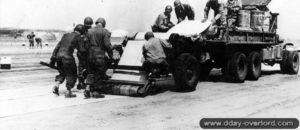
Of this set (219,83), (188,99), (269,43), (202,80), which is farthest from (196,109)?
(269,43)

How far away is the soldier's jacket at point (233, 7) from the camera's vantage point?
13086 millimetres

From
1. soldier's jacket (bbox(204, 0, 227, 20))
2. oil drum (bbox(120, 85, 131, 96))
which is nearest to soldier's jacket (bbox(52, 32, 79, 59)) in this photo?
oil drum (bbox(120, 85, 131, 96))

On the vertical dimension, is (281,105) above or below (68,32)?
below

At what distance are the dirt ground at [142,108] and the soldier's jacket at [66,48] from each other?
949mm

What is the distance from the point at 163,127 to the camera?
6488 mm

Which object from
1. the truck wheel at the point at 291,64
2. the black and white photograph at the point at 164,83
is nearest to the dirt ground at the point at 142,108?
the black and white photograph at the point at 164,83

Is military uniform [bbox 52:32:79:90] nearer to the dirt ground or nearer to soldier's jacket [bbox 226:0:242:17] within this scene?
the dirt ground

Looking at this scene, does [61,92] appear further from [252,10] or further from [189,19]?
[252,10]

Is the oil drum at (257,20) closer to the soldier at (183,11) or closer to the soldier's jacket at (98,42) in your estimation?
the soldier at (183,11)

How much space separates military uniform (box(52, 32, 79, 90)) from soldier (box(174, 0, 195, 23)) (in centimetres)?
424

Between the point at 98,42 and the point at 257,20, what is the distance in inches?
276

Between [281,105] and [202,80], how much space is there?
5037 mm

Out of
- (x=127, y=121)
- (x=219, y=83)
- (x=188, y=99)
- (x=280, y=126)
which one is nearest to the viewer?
(x=280, y=126)

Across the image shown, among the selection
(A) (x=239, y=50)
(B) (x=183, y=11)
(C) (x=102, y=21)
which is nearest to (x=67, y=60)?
(C) (x=102, y=21)
